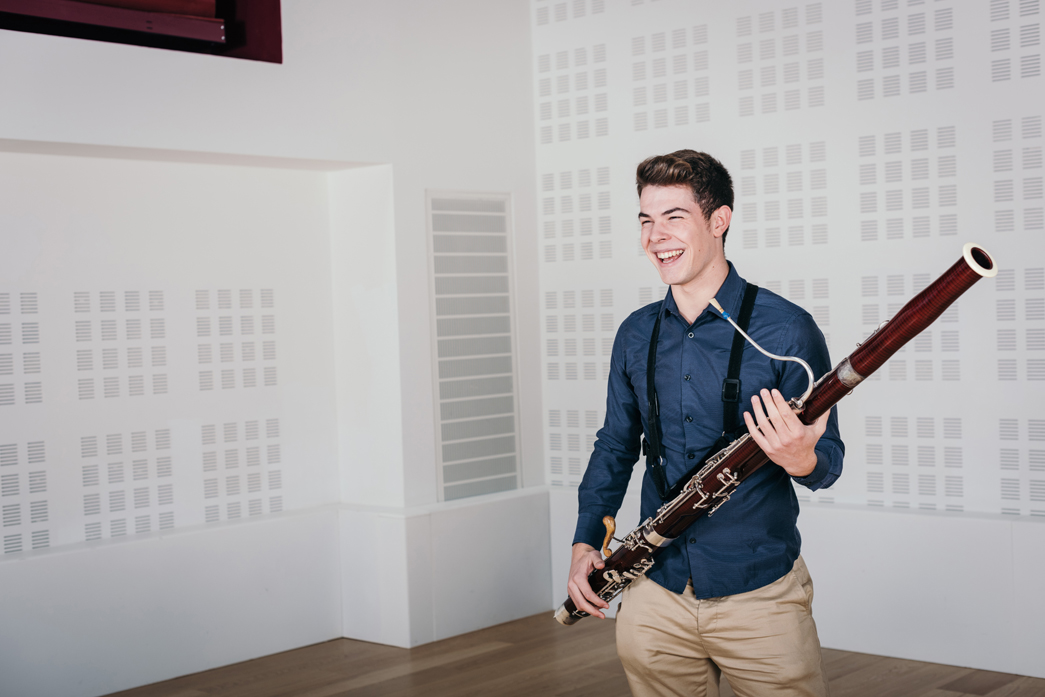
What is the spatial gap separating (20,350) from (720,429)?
10.6 feet

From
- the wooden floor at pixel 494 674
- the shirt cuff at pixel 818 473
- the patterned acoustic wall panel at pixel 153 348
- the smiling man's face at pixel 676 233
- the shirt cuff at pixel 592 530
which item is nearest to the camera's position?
the shirt cuff at pixel 818 473

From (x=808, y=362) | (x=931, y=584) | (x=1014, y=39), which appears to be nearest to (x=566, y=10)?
(x=1014, y=39)

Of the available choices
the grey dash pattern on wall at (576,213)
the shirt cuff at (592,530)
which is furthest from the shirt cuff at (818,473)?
the grey dash pattern on wall at (576,213)

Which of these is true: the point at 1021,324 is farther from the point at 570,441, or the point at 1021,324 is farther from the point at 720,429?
the point at 720,429

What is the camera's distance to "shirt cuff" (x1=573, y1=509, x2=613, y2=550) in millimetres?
2600

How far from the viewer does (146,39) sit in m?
4.32

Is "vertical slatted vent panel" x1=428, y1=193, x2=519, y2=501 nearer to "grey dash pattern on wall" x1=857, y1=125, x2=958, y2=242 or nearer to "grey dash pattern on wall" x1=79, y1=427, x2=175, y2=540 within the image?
"grey dash pattern on wall" x1=79, y1=427, x2=175, y2=540

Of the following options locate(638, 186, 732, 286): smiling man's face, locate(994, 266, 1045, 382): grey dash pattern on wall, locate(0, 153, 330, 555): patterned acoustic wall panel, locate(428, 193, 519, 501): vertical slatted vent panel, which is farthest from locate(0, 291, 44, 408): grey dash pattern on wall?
locate(994, 266, 1045, 382): grey dash pattern on wall

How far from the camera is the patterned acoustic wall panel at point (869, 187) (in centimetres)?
427

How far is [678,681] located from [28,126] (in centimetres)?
326

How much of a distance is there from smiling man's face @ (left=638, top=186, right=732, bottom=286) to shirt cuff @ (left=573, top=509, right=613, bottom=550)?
24.9 inches

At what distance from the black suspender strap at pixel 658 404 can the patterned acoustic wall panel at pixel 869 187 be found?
2336mm

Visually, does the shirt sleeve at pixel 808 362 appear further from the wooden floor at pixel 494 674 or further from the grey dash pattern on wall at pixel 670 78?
the grey dash pattern on wall at pixel 670 78

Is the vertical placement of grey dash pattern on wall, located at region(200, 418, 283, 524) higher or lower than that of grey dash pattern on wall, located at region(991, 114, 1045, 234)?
lower
